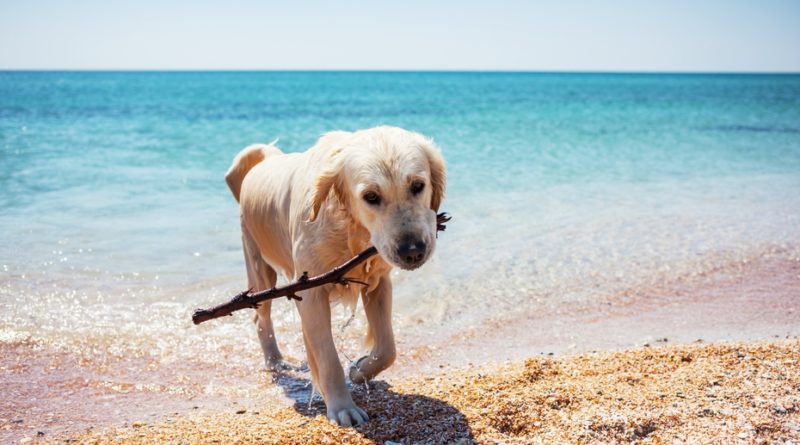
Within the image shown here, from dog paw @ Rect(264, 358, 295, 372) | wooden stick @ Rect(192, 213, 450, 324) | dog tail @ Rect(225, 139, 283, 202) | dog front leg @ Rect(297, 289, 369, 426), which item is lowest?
dog paw @ Rect(264, 358, 295, 372)

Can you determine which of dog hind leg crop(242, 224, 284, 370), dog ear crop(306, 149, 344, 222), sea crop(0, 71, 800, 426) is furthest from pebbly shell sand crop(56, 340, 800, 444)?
dog ear crop(306, 149, 344, 222)

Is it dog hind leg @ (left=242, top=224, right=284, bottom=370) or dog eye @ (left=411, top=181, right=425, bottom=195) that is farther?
dog hind leg @ (left=242, top=224, right=284, bottom=370)

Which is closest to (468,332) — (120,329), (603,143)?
(120,329)

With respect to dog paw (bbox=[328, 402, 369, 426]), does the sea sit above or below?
below

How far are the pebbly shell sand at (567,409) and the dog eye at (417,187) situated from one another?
1.36m

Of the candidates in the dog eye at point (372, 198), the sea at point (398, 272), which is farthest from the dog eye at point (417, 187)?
the sea at point (398, 272)

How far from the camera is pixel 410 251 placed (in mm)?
3334

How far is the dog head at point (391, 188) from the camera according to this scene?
11.1 ft

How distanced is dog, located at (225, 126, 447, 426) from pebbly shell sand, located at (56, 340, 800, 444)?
28 centimetres

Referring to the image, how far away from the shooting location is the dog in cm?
348

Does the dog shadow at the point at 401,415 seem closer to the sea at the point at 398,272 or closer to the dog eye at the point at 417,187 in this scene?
the sea at the point at 398,272

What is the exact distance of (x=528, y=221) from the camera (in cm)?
1061

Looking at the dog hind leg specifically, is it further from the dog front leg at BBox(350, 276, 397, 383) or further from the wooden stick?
the wooden stick

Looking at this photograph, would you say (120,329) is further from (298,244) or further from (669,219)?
(669,219)
